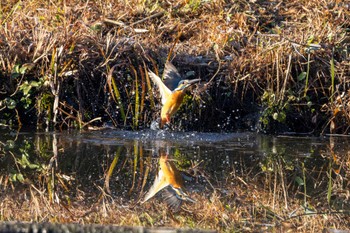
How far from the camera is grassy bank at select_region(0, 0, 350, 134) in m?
7.11

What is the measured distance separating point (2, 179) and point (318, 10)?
14.0ft

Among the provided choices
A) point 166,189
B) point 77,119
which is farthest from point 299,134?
point 166,189

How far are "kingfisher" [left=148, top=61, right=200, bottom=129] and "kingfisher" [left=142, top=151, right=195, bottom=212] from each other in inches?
38.0

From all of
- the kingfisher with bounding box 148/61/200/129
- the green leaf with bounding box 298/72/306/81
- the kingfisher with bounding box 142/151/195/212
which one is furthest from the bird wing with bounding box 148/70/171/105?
the green leaf with bounding box 298/72/306/81

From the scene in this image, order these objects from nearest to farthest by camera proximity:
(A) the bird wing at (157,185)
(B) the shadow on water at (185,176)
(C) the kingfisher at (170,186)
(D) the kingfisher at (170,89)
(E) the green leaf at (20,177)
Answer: (B) the shadow on water at (185,176)
(C) the kingfisher at (170,186)
(A) the bird wing at (157,185)
(E) the green leaf at (20,177)
(D) the kingfisher at (170,89)

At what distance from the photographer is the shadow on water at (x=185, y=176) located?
173 inches

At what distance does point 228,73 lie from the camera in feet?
23.8

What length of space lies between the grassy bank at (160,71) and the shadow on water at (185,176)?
1.01ft

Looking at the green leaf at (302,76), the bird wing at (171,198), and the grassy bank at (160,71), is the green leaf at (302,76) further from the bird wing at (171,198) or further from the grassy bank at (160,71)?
the bird wing at (171,198)

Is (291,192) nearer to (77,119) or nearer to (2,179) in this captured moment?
(2,179)

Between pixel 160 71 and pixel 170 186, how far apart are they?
249 centimetres

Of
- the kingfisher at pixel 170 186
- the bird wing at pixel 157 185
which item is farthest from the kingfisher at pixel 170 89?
the bird wing at pixel 157 185

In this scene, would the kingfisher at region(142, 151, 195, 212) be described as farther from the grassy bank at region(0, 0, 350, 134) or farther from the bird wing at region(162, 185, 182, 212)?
the grassy bank at region(0, 0, 350, 134)

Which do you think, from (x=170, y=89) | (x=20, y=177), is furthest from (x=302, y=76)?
(x=20, y=177)
